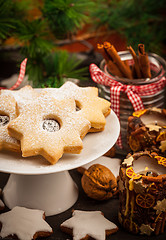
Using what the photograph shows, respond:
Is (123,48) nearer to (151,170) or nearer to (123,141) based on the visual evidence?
(123,141)

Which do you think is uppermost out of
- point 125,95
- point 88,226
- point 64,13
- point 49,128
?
point 64,13

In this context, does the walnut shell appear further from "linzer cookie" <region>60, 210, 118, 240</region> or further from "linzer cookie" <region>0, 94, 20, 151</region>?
"linzer cookie" <region>0, 94, 20, 151</region>

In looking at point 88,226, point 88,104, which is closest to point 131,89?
point 88,104

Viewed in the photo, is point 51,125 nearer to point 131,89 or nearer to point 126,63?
point 131,89

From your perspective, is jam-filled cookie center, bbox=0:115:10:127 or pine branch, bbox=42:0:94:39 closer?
jam-filled cookie center, bbox=0:115:10:127

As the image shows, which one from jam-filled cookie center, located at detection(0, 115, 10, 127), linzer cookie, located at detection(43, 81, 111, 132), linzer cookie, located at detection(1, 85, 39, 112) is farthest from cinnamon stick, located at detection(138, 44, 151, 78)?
jam-filled cookie center, located at detection(0, 115, 10, 127)

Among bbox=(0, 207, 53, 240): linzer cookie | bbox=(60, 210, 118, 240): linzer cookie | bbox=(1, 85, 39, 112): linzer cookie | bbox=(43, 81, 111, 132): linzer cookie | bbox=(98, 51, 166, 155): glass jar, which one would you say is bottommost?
bbox=(60, 210, 118, 240): linzer cookie
